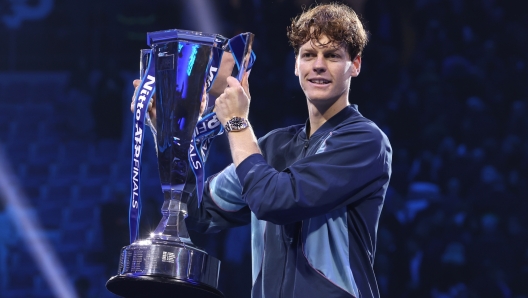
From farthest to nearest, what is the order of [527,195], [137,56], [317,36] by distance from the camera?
[137,56] < [527,195] < [317,36]

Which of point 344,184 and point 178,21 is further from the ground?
point 178,21

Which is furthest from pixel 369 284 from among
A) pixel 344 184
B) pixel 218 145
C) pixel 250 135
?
pixel 218 145

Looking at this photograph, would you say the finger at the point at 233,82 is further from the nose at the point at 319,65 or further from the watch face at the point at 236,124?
the nose at the point at 319,65

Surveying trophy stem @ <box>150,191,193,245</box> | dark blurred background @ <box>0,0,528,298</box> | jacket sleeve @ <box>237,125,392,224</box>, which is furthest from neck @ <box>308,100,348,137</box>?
dark blurred background @ <box>0,0,528,298</box>

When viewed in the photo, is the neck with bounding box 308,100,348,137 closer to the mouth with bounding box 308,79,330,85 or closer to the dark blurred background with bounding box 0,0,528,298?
the mouth with bounding box 308,79,330,85

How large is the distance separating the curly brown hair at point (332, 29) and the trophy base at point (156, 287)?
597 millimetres

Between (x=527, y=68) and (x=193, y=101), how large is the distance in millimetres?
2661

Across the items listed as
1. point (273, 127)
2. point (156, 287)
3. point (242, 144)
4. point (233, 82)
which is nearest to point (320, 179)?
point (242, 144)

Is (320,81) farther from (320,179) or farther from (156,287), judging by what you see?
(156,287)

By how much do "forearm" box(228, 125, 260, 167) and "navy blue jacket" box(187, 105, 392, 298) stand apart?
0.7 inches

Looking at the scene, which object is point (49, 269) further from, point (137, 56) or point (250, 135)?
point (250, 135)

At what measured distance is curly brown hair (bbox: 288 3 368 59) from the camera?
157 cm

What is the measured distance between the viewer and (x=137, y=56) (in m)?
3.81

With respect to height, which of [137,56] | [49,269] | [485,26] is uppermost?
[485,26]
